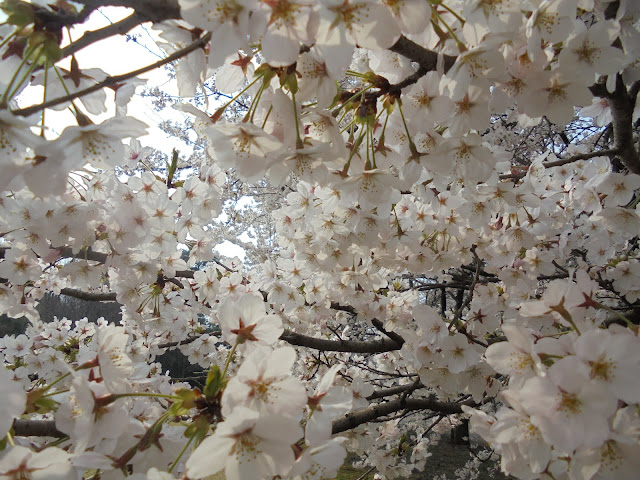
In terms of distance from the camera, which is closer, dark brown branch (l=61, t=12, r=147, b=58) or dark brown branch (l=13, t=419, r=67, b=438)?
dark brown branch (l=61, t=12, r=147, b=58)

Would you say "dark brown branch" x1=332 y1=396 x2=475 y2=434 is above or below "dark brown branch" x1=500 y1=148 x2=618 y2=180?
below

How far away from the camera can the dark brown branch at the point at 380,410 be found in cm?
247

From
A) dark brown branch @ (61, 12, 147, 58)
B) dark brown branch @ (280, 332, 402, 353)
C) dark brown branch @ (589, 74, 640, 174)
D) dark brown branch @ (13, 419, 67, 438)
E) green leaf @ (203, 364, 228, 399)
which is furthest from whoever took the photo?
dark brown branch @ (280, 332, 402, 353)

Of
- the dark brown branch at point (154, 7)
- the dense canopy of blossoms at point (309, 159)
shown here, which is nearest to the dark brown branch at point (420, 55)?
the dense canopy of blossoms at point (309, 159)

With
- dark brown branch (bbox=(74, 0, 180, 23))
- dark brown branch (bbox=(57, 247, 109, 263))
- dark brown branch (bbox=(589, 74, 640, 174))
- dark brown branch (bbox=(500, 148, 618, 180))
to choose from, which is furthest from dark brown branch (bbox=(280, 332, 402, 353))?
dark brown branch (bbox=(74, 0, 180, 23))

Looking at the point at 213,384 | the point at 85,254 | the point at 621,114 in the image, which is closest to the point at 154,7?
the point at 213,384

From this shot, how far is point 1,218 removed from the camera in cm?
208

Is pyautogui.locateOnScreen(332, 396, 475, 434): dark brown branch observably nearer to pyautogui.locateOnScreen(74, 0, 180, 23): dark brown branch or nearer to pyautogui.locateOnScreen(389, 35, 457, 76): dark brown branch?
pyautogui.locateOnScreen(389, 35, 457, 76): dark brown branch

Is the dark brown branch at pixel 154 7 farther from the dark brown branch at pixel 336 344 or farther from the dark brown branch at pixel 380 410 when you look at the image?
the dark brown branch at pixel 336 344

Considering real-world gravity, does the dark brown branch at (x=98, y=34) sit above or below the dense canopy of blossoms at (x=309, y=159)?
above

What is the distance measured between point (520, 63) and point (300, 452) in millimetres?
1287

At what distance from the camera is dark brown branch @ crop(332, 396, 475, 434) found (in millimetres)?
2467

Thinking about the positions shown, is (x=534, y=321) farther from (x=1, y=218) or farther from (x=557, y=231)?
(x=1, y=218)

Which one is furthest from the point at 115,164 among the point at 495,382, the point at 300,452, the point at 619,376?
the point at 495,382
